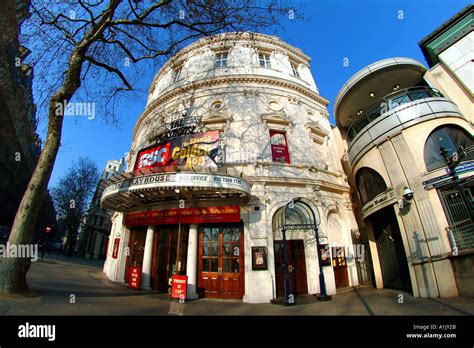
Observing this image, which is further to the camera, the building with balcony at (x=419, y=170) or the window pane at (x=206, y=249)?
→ the window pane at (x=206, y=249)

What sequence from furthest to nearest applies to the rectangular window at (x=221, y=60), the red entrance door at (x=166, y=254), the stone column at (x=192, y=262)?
the rectangular window at (x=221, y=60) → the red entrance door at (x=166, y=254) → the stone column at (x=192, y=262)

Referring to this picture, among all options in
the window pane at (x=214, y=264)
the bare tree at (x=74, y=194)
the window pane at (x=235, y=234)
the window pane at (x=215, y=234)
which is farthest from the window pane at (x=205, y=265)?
the bare tree at (x=74, y=194)

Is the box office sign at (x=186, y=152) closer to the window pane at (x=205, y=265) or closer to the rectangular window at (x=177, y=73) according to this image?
the window pane at (x=205, y=265)

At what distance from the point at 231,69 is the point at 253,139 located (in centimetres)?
663

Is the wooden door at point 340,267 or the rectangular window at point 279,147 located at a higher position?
the rectangular window at point 279,147

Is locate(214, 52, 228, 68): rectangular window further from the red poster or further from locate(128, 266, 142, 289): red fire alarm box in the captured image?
the red poster

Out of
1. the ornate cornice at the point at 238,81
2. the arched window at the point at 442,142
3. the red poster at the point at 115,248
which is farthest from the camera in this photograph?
the red poster at the point at 115,248

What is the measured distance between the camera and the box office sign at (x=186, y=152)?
11.2m

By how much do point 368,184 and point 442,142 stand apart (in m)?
3.83

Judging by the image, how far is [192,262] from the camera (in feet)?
32.9

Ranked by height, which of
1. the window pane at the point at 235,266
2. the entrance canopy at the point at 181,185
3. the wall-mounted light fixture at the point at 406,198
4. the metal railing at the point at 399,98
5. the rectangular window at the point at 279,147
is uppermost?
the metal railing at the point at 399,98

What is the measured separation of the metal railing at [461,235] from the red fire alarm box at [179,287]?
10.5m
